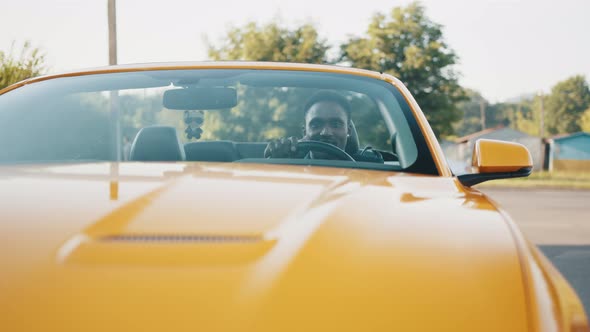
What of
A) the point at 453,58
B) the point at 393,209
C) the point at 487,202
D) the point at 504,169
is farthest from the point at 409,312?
the point at 453,58

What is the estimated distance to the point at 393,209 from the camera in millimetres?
1752

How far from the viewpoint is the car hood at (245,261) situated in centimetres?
132

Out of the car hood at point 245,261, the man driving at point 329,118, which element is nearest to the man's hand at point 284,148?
the man driving at point 329,118

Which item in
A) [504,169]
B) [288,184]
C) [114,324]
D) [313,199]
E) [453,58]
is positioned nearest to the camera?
[114,324]

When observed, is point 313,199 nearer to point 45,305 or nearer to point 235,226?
point 235,226

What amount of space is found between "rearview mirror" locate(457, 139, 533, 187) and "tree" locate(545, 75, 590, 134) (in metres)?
129

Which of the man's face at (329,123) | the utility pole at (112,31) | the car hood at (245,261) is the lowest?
the car hood at (245,261)

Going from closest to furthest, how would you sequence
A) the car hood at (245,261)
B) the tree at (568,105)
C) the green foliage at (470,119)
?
1. the car hood at (245,261)
2. the tree at (568,105)
3. the green foliage at (470,119)

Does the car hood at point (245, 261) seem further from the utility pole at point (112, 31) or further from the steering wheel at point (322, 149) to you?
the utility pole at point (112, 31)

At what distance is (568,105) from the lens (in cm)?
12762

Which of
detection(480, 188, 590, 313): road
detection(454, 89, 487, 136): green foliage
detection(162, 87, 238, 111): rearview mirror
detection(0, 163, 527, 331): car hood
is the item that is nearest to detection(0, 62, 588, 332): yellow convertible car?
detection(0, 163, 527, 331): car hood

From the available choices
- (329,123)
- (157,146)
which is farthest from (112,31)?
(157,146)

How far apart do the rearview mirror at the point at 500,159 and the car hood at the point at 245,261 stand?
932 mm

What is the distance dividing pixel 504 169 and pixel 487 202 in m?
0.74
